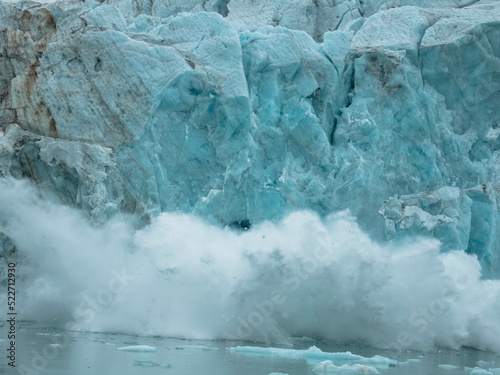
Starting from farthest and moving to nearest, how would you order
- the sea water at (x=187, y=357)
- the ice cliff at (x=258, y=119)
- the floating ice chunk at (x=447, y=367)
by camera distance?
1. the ice cliff at (x=258, y=119)
2. the floating ice chunk at (x=447, y=367)
3. the sea water at (x=187, y=357)

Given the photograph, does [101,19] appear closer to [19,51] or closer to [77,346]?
[19,51]

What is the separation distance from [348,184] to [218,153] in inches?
87.6

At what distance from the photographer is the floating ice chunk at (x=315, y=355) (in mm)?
8375

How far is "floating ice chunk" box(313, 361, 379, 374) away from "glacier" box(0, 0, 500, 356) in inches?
129

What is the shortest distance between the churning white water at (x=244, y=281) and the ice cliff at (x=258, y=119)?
52 cm

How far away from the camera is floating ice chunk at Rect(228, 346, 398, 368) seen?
8.38 meters

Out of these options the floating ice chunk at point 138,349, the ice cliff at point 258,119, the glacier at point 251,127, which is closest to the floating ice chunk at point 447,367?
the glacier at point 251,127

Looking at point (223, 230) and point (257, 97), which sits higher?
point (257, 97)

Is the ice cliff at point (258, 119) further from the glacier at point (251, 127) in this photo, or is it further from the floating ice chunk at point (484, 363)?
the floating ice chunk at point (484, 363)

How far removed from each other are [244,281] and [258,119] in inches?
124

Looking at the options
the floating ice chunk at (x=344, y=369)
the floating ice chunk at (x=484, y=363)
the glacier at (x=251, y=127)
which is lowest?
the floating ice chunk at (x=484, y=363)

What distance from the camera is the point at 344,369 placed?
748cm

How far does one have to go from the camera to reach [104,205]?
11.3m

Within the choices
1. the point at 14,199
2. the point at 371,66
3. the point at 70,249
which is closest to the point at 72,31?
the point at 14,199
